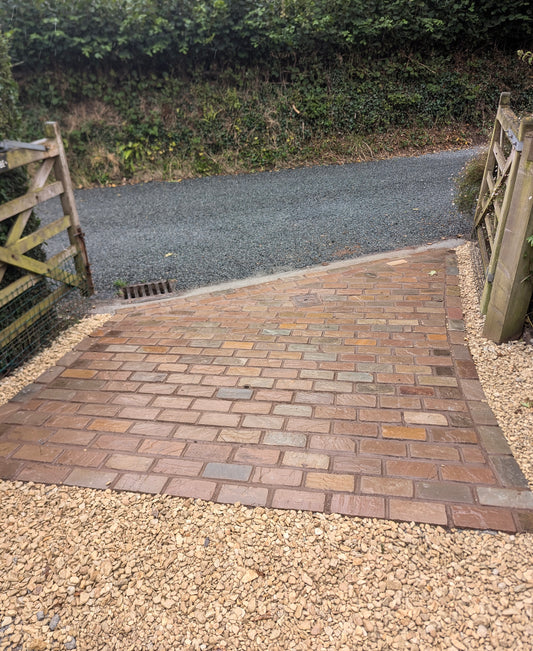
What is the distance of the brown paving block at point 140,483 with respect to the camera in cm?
255

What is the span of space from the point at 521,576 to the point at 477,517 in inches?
11.8

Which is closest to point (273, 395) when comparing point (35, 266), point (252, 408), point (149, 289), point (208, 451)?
point (252, 408)

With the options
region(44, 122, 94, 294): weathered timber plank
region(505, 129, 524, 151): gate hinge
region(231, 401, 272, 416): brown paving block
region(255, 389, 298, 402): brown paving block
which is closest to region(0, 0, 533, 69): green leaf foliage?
region(44, 122, 94, 294): weathered timber plank

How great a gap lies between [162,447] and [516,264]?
251cm

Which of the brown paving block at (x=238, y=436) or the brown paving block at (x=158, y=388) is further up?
the brown paving block at (x=238, y=436)

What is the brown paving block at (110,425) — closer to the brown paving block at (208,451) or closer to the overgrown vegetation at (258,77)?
the brown paving block at (208,451)

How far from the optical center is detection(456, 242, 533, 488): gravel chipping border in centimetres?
266

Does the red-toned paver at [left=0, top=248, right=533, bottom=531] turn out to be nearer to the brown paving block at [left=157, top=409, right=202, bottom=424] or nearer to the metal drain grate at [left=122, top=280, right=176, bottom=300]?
the brown paving block at [left=157, top=409, right=202, bottom=424]

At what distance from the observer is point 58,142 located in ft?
15.1

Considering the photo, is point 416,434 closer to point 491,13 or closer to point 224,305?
point 224,305

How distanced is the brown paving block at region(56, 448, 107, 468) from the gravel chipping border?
2.22m

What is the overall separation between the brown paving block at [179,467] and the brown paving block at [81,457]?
1.15ft

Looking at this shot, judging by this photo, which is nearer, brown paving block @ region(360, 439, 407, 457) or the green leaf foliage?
brown paving block @ region(360, 439, 407, 457)

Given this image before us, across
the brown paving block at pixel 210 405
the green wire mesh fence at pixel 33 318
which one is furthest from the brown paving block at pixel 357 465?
the green wire mesh fence at pixel 33 318
